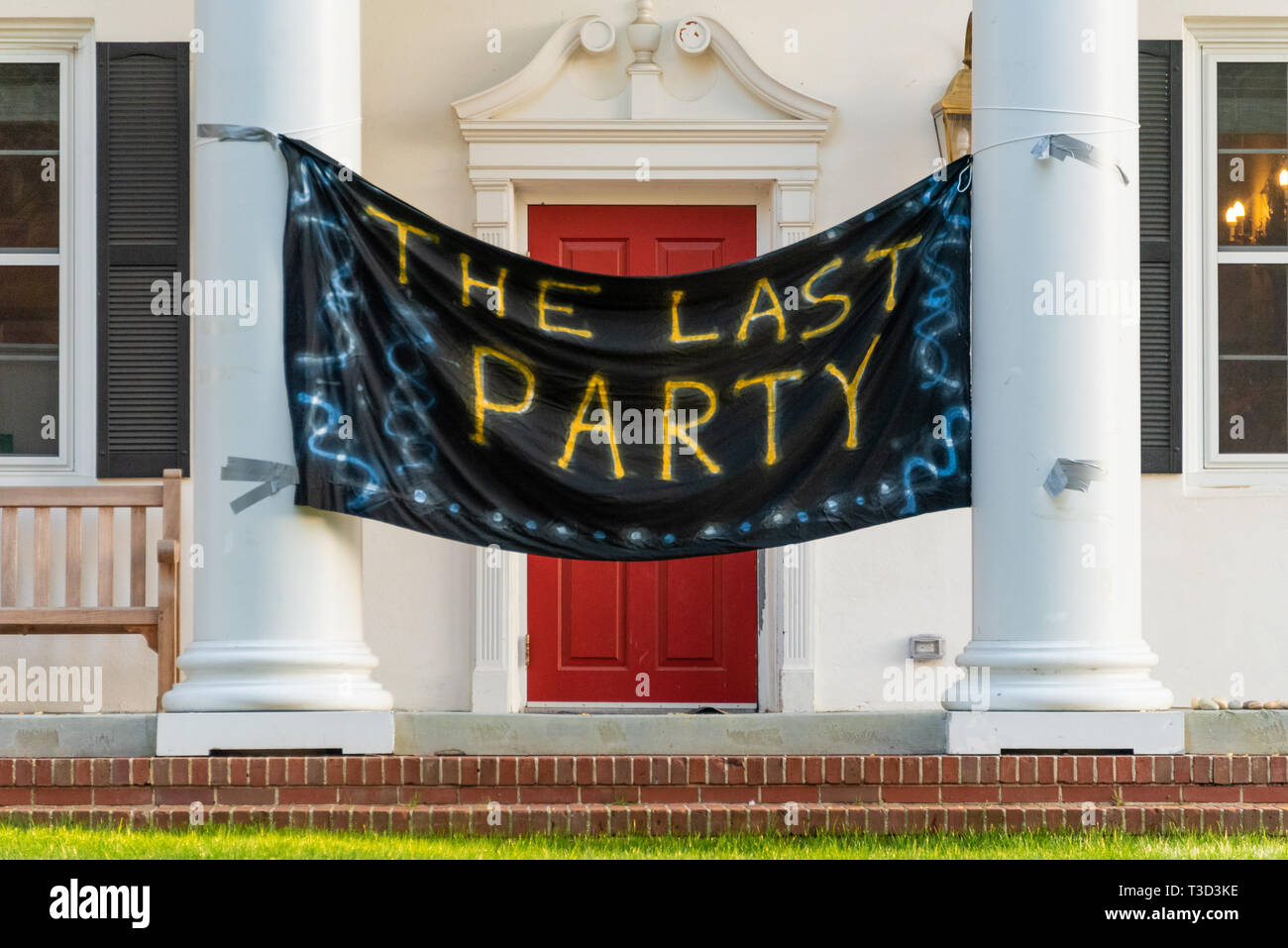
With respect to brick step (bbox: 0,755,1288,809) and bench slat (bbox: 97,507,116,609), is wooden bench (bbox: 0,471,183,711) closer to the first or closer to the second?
bench slat (bbox: 97,507,116,609)

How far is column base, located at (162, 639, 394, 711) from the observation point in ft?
18.3

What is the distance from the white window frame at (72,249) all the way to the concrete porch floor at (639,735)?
2.07 metres

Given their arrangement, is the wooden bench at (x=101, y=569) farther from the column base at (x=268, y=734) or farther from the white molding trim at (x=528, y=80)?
the white molding trim at (x=528, y=80)

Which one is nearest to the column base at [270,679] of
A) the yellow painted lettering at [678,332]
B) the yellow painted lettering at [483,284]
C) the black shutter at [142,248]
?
the yellow painted lettering at [483,284]

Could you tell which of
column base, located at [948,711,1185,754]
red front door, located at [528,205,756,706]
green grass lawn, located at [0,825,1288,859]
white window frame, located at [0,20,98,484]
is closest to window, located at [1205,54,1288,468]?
red front door, located at [528,205,756,706]

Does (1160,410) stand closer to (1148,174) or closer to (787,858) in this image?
(1148,174)

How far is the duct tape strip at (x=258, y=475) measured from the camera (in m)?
5.68

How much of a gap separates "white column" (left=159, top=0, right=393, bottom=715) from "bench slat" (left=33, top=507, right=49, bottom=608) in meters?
1.25

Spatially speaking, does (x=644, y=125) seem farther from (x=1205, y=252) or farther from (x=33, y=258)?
Answer: (x=33, y=258)

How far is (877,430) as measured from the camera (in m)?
5.89

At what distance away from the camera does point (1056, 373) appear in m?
5.65

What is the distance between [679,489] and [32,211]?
3457 millimetres

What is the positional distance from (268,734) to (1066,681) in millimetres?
2535

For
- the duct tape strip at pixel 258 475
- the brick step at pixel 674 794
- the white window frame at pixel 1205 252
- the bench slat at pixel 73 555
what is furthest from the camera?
the white window frame at pixel 1205 252
